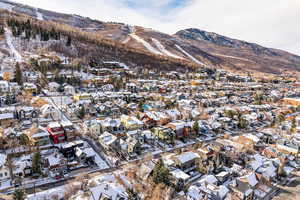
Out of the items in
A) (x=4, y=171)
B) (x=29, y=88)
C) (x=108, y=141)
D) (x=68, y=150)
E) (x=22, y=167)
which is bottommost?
(x=4, y=171)

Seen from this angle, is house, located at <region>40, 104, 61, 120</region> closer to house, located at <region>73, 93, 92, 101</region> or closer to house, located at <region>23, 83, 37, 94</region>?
house, located at <region>73, 93, 92, 101</region>

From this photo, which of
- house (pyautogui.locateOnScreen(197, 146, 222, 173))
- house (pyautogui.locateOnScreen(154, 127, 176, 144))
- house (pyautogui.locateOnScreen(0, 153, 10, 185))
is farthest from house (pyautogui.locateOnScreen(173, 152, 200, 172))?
house (pyautogui.locateOnScreen(0, 153, 10, 185))

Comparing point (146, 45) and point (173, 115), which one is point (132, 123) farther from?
point (146, 45)

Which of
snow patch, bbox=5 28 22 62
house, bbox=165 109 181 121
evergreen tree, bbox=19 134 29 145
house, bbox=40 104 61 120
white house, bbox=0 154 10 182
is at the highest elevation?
snow patch, bbox=5 28 22 62

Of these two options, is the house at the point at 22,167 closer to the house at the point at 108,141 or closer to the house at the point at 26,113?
the house at the point at 108,141

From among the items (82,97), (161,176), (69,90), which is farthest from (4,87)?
(161,176)

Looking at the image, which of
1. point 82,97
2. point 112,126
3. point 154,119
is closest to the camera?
point 112,126

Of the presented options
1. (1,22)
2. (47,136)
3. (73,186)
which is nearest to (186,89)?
(47,136)
